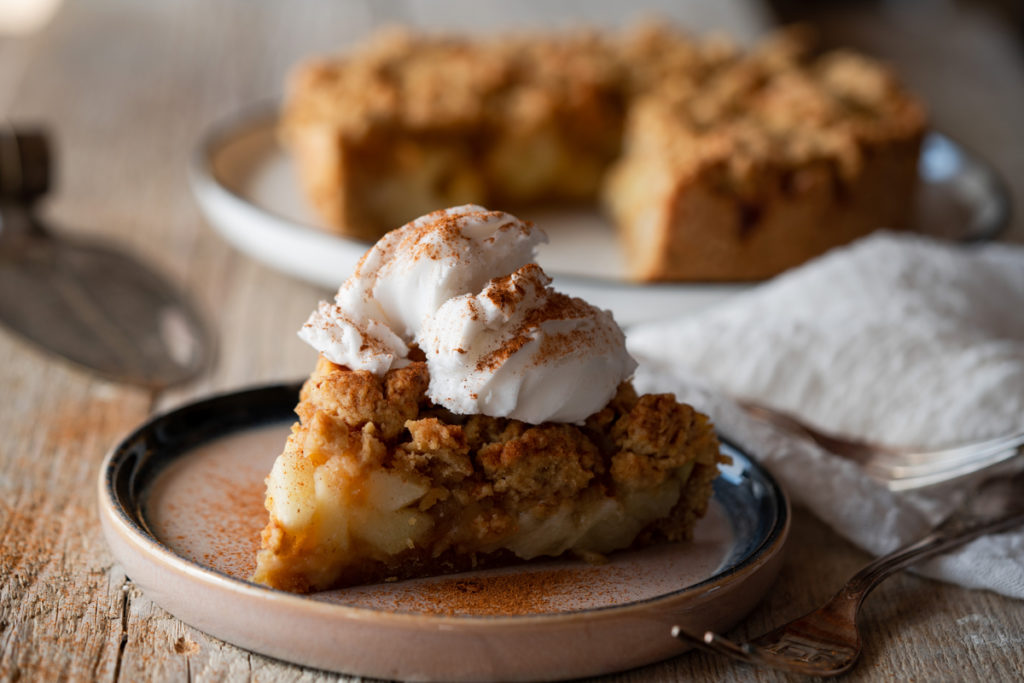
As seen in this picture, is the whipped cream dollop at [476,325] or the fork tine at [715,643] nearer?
the fork tine at [715,643]

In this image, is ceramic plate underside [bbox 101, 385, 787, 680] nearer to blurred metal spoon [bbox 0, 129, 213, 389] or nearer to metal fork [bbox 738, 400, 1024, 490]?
metal fork [bbox 738, 400, 1024, 490]

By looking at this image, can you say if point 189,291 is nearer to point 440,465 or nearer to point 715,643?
point 440,465

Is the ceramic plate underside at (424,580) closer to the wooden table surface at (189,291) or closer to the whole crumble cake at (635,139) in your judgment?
the wooden table surface at (189,291)

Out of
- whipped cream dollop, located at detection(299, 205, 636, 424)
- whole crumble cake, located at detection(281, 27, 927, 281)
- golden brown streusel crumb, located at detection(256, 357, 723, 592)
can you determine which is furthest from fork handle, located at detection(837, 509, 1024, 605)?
whole crumble cake, located at detection(281, 27, 927, 281)

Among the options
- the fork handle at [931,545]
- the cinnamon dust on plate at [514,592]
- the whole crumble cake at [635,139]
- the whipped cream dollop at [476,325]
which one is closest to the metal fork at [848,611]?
the fork handle at [931,545]

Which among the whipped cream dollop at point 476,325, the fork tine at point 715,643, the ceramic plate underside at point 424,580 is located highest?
the whipped cream dollop at point 476,325
